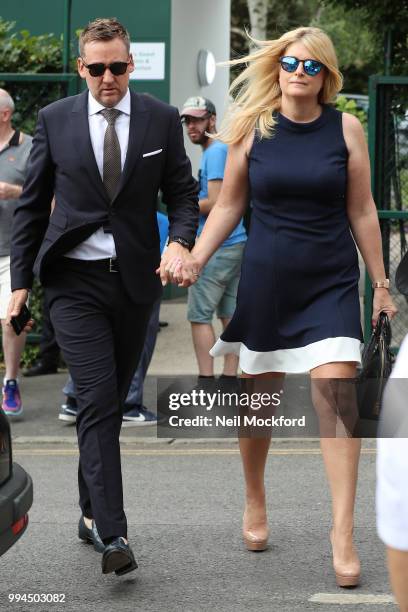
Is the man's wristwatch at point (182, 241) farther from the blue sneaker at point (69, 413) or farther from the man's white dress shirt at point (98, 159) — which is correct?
the blue sneaker at point (69, 413)

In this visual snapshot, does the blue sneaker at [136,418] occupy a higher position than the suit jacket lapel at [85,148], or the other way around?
the suit jacket lapel at [85,148]

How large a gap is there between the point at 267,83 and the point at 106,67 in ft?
2.18

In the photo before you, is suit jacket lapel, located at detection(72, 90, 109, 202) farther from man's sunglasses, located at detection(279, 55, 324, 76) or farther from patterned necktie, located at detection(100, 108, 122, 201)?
man's sunglasses, located at detection(279, 55, 324, 76)

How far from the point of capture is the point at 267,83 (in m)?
5.16

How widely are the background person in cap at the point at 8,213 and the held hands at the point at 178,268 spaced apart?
3.39 m

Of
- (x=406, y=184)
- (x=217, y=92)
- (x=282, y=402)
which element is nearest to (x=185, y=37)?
(x=217, y=92)

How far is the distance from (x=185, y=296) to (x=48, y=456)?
6.75 m

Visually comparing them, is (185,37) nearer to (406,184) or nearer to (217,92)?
(217,92)

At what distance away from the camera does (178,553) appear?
17.5ft

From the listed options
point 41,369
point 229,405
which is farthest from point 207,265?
point 229,405

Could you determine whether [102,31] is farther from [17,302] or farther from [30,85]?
[30,85]

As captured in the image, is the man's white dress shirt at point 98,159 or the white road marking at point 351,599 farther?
the man's white dress shirt at point 98,159

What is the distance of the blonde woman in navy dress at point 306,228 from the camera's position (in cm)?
490

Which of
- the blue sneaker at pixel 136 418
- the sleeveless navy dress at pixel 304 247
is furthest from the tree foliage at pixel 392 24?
the sleeveless navy dress at pixel 304 247
